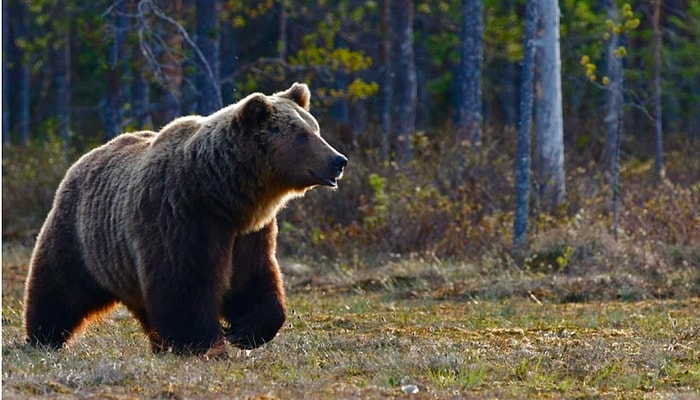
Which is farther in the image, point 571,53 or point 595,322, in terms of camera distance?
point 571,53

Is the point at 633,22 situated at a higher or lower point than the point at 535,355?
higher

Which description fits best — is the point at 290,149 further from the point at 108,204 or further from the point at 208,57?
the point at 208,57

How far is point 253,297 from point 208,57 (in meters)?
10.9

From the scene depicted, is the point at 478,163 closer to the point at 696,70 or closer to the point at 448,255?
the point at 448,255

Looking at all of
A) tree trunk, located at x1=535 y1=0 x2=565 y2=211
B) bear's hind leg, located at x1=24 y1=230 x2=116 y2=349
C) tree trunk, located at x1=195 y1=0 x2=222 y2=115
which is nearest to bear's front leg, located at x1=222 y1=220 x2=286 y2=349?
bear's hind leg, located at x1=24 y1=230 x2=116 y2=349

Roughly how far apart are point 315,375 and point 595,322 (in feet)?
11.5

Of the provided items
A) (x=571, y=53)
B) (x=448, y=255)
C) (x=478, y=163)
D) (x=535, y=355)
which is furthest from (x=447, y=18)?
(x=535, y=355)

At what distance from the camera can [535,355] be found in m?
7.29

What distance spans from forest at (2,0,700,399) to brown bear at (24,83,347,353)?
A: 0.80 feet

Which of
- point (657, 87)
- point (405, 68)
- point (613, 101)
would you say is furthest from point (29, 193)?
point (657, 87)

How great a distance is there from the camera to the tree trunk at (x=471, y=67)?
62.1 feet

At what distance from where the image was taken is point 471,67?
19516 millimetres

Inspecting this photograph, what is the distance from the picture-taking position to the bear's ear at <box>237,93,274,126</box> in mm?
7332

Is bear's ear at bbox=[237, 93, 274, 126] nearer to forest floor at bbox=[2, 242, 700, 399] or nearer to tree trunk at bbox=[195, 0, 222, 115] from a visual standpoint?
forest floor at bbox=[2, 242, 700, 399]
